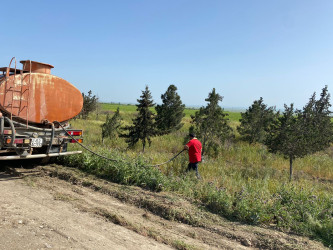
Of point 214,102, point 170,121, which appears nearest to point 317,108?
point 214,102

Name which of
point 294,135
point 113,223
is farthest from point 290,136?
point 113,223

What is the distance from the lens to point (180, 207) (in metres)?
5.37

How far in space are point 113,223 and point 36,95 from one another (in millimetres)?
4360

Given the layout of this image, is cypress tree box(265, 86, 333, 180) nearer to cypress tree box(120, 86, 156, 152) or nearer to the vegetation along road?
the vegetation along road

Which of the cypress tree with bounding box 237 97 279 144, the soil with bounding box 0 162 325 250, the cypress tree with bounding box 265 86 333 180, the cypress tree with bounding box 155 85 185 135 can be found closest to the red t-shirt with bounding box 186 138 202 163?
the soil with bounding box 0 162 325 250

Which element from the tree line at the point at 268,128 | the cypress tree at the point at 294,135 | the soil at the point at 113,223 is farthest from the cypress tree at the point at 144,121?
the soil at the point at 113,223

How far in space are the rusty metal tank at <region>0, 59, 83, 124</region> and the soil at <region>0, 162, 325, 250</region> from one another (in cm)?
184

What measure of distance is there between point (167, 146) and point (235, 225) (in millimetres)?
13125

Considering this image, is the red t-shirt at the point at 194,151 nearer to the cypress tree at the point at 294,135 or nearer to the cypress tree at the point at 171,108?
the cypress tree at the point at 294,135

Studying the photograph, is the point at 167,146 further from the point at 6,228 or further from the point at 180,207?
the point at 6,228

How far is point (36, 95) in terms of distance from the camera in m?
7.14

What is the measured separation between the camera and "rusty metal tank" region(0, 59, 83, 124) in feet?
21.5

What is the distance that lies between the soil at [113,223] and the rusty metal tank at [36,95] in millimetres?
1836

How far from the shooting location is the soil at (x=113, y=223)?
389cm
